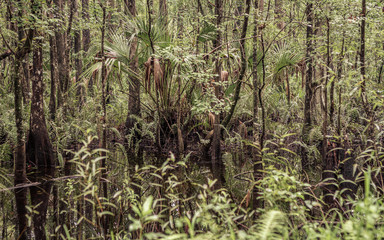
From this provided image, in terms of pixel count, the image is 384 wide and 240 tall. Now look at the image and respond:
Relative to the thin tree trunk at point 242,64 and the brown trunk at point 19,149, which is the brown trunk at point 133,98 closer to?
the thin tree trunk at point 242,64

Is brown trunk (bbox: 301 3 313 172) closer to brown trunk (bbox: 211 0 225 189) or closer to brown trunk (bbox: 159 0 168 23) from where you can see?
brown trunk (bbox: 211 0 225 189)

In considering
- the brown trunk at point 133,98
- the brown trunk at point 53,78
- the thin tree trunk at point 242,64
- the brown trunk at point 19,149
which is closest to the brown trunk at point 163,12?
the brown trunk at point 133,98

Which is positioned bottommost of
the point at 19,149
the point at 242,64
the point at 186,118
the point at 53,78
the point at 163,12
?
the point at 19,149

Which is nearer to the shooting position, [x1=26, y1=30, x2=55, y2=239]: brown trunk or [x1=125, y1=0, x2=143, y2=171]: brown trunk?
[x1=26, y1=30, x2=55, y2=239]: brown trunk

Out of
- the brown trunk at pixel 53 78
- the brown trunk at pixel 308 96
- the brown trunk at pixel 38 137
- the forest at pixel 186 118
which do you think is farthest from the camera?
the brown trunk at pixel 53 78

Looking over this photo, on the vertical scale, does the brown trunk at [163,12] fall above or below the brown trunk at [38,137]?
above

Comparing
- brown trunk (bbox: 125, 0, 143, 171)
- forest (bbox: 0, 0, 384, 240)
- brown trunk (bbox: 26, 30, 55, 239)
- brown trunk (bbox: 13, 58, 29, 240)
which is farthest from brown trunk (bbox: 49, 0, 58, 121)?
brown trunk (bbox: 13, 58, 29, 240)

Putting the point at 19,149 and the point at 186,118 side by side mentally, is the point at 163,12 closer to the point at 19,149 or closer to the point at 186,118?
the point at 186,118

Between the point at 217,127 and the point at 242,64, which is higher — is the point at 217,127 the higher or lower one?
the lower one

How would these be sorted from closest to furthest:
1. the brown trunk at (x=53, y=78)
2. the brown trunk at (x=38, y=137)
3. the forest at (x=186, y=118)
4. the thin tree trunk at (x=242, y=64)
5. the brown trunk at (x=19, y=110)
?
the forest at (x=186, y=118) < the brown trunk at (x=19, y=110) < the thin tree trunk at (x=242, y=64) < the brown trunk at (x=38, y=137) < the brown trunk at (x=53, y=78)

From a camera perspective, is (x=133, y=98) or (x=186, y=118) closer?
(x=186, y=118)

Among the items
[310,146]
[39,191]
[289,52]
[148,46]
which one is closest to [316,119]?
[310,146]

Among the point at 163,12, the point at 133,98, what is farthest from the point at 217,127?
the point at 163,12

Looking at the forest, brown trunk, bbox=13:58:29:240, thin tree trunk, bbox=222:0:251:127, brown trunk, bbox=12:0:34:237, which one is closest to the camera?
the forest
